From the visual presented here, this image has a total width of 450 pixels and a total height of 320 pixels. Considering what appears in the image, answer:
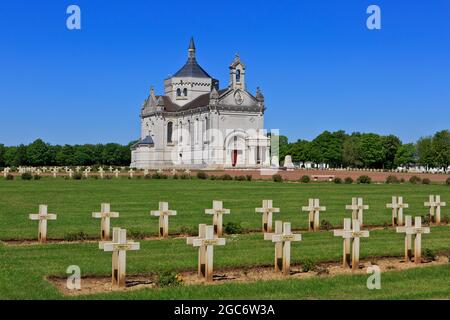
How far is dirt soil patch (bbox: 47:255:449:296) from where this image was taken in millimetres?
12648

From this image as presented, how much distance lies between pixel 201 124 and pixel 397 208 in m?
87.5

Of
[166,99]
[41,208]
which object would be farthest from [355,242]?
[166,99]

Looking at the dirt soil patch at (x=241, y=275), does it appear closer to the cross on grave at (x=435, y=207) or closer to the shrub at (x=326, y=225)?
the shrub at (x=326, y=225)

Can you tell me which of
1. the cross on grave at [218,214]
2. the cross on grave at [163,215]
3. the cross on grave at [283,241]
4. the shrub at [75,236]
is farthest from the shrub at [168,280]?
the shrub at [75,236]

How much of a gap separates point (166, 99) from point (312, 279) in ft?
362

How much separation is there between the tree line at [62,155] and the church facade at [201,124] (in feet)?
134

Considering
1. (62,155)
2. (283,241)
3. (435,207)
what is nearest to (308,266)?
(283,241)

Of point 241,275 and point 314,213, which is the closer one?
point 241,275

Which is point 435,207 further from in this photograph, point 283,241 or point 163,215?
point 283,241

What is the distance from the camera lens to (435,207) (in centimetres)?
2498

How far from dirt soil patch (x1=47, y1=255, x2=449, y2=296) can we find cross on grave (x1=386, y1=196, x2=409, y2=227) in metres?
6.91

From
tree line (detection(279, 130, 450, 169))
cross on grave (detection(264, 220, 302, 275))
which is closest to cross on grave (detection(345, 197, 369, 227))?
cross on grave (detection(264, 220, 302, 275))

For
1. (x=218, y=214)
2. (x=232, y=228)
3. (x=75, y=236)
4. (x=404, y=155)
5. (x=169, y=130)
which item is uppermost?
(x=169, y=130)

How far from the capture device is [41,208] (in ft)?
60.2
